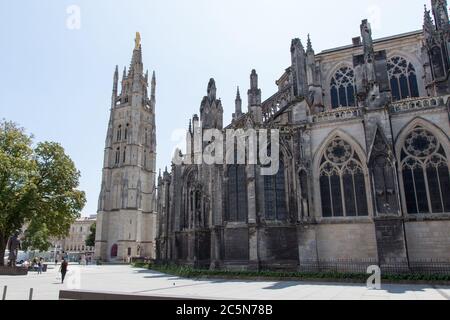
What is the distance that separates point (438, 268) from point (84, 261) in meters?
49.3

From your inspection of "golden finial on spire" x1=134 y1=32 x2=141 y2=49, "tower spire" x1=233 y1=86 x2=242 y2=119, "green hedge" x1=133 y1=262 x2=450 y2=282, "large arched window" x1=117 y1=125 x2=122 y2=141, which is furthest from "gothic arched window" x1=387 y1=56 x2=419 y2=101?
"golden finial on spire" x1=134 y1=32 x2=141 y2=49

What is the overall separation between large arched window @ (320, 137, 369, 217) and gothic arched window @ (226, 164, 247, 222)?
5071 millimetres

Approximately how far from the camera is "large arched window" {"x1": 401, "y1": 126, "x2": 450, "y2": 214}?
1830 cm

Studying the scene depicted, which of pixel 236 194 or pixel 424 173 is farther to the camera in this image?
pixel 236 194

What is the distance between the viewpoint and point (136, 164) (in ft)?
199

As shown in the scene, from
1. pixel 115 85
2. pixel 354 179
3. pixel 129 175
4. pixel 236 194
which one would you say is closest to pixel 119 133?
pixel 129 175

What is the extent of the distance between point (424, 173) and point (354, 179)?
11.8 feet

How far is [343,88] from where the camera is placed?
2752 centimetres

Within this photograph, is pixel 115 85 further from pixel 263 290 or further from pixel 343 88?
pixel 263 290

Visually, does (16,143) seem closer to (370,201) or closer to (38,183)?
(38,183)

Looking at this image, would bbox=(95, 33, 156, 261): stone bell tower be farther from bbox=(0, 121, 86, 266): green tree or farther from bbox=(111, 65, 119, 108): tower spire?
bbox=(0, 121, 86, 266): green tree
